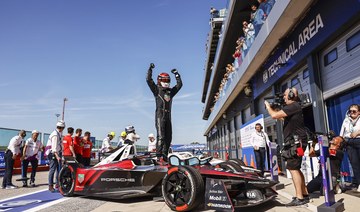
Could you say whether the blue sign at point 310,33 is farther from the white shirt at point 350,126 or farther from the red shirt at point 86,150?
the red shirt at point 86,150

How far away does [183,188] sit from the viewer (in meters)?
3.95

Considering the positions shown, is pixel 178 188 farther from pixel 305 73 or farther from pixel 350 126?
pixel 305 73

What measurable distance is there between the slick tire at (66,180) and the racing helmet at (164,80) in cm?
242

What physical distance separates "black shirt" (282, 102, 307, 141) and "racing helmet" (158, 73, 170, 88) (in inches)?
101

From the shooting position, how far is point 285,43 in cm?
870

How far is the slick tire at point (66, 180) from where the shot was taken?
19.1 ft

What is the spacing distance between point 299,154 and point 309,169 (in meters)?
A: 2.86

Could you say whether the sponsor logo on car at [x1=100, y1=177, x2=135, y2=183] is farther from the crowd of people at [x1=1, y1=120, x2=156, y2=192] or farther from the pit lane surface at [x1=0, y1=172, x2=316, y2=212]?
the crowd of people at [x1=1, y1=120, x2=156, y2=192]

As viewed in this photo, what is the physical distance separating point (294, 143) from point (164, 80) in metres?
2.89

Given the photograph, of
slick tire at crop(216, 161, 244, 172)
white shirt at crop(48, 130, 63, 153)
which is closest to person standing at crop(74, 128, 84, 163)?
white shirt at crop(48, 130, 63, 153)

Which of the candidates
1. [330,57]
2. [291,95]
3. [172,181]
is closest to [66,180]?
[172,181]

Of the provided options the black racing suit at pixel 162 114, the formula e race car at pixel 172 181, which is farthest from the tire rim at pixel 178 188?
the black racing suit at pixel 162 114

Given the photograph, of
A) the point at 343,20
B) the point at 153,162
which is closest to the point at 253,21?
the point at 343,20

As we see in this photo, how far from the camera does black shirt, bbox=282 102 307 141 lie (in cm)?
411
